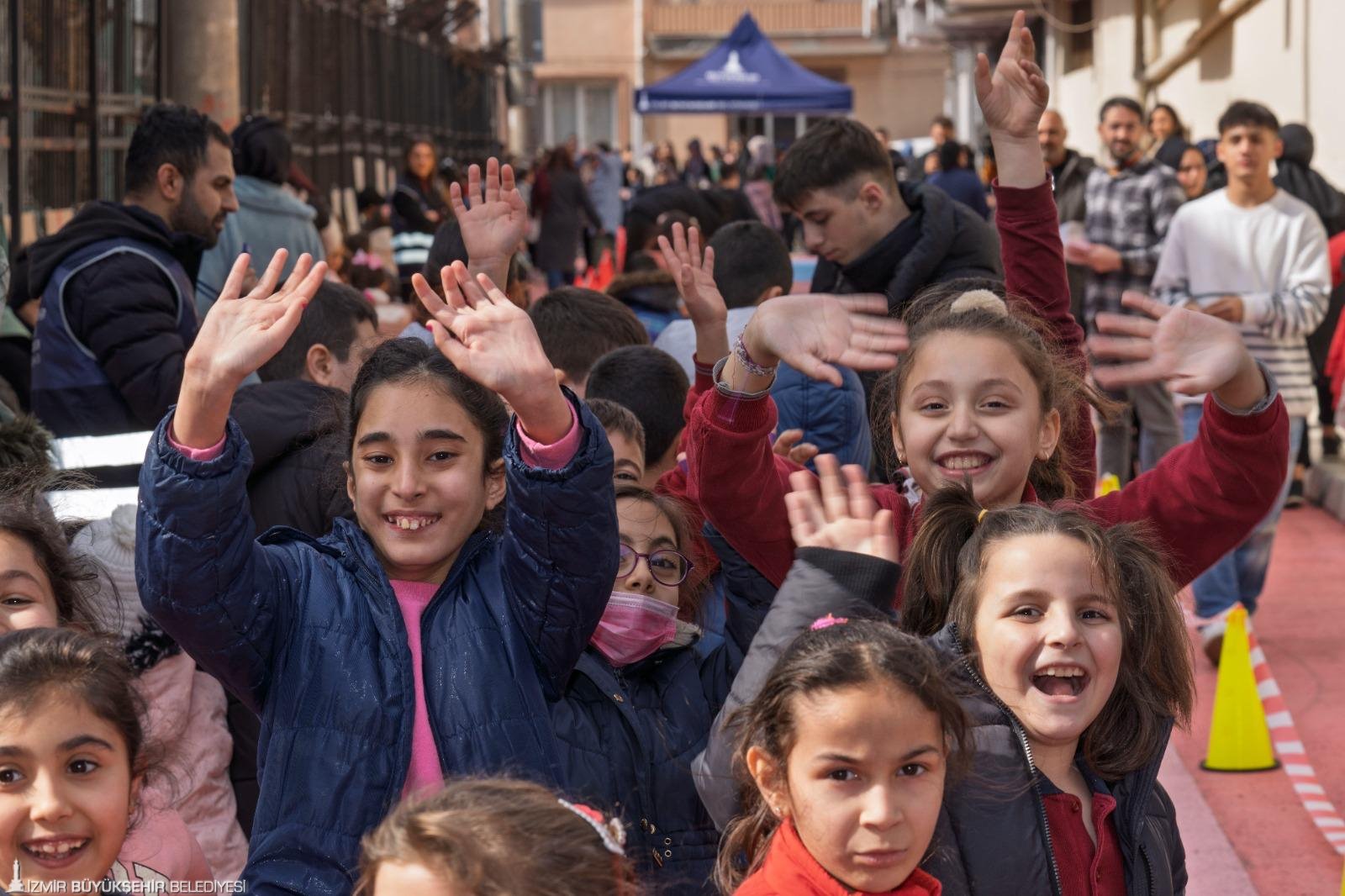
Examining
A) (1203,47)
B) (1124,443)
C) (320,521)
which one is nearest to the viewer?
(320,521)

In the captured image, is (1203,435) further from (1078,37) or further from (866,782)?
(1078,37)

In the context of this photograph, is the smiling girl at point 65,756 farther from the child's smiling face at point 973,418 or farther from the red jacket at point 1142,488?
the child's smiling face at point 973,418

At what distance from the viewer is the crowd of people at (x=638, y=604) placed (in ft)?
8.53

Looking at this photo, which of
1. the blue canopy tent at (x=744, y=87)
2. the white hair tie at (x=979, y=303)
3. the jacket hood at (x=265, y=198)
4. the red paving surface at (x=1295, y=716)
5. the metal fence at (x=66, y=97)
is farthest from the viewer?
the blue canopy tent at (x=744, y=87)

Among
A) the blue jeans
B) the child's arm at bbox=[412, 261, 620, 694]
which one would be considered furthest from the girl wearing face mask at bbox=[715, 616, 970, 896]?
the blue jeans

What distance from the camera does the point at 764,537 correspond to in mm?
3340

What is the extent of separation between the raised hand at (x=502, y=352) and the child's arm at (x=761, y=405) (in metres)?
0.49

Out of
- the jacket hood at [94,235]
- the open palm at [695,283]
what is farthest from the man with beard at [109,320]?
the open palm at [695,283]

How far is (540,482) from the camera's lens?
112 inches

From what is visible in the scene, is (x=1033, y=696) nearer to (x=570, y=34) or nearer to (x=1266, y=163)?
(x=1266, y=163)

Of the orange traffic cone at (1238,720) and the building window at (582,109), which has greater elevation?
the building window at (582,109)

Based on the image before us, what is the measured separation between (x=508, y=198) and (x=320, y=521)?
0.89 meters

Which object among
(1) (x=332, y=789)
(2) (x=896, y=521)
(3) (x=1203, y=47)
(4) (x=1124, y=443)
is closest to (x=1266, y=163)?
(4) (x=1124, y=443)

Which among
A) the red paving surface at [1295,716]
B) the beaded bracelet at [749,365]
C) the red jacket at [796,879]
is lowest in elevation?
the red paving surface at [1295,716]
